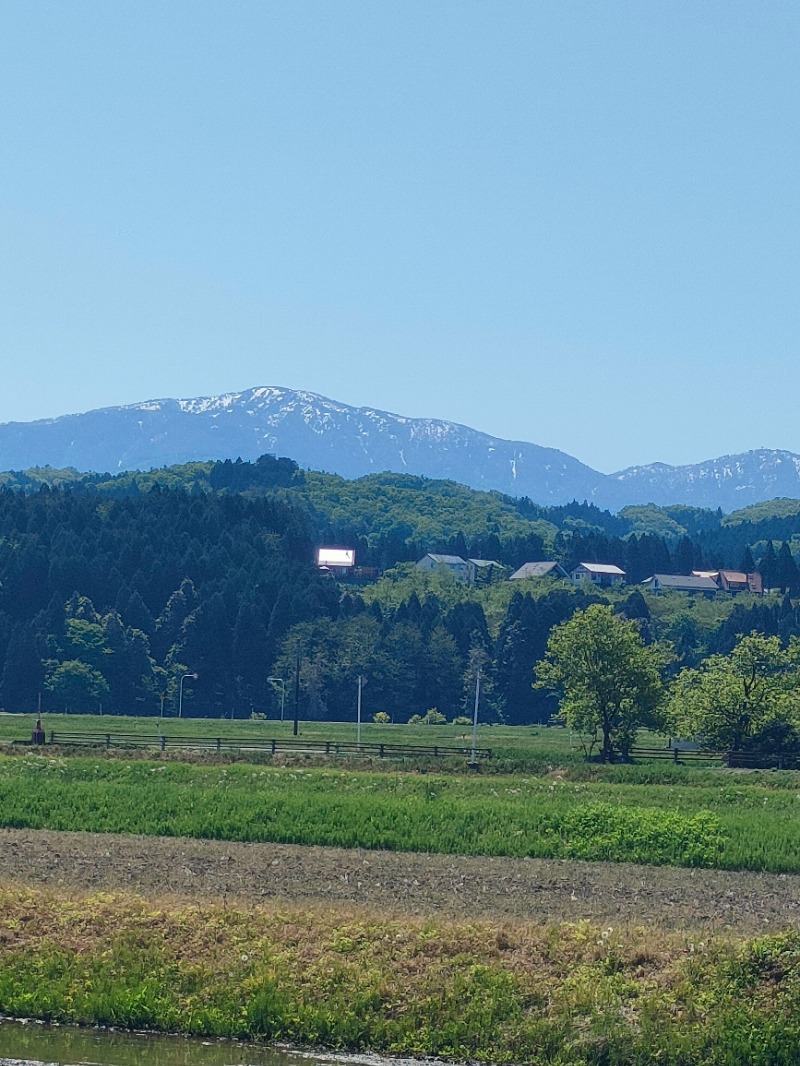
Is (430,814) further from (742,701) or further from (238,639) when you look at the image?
(238,639)

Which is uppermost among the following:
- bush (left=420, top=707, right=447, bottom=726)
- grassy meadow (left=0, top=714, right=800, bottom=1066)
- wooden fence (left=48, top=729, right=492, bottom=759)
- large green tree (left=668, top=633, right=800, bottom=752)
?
large green tree (left=668, top=633, right=800, bottom=752)

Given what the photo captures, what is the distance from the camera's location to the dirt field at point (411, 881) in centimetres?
3297

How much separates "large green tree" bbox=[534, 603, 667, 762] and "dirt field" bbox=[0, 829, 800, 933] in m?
42.2

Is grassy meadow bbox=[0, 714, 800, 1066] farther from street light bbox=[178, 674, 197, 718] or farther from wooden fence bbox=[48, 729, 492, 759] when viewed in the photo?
street light bbox=[178, 674, 197, 718]

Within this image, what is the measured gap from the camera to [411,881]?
3684 cm

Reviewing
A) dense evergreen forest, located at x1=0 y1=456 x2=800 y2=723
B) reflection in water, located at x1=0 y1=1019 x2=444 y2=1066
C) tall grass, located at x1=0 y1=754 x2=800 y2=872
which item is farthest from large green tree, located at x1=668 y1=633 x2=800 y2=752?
dense evergreen forest, located at x1=0 y1=456 x2=800 y2=723

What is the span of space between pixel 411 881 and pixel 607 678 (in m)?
49.1

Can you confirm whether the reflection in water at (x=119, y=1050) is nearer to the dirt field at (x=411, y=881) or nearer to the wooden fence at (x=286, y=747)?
the dirt field at (x=411, y=881)

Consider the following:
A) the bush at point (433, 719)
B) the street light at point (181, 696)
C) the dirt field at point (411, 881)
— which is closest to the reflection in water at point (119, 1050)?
the dirt field at point (411, 881)

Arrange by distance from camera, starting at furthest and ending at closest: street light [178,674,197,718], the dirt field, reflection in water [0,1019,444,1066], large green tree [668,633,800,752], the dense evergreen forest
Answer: the dense evergreen forest → street light [178,674,197,718] → large green tree [668,633,800,752] → the dirt field → reflection in water [0,1019,444,1066]

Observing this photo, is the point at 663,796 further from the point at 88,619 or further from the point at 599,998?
the point at 88,619

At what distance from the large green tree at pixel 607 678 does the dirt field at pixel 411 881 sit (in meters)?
42.2

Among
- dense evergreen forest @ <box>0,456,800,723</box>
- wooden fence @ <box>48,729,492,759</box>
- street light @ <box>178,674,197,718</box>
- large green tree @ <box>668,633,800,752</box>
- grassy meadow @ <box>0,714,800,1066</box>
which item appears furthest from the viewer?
dense evergreen forest @ <box>0,456,800,723</box>

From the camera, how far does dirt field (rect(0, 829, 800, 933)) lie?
1298 inches
